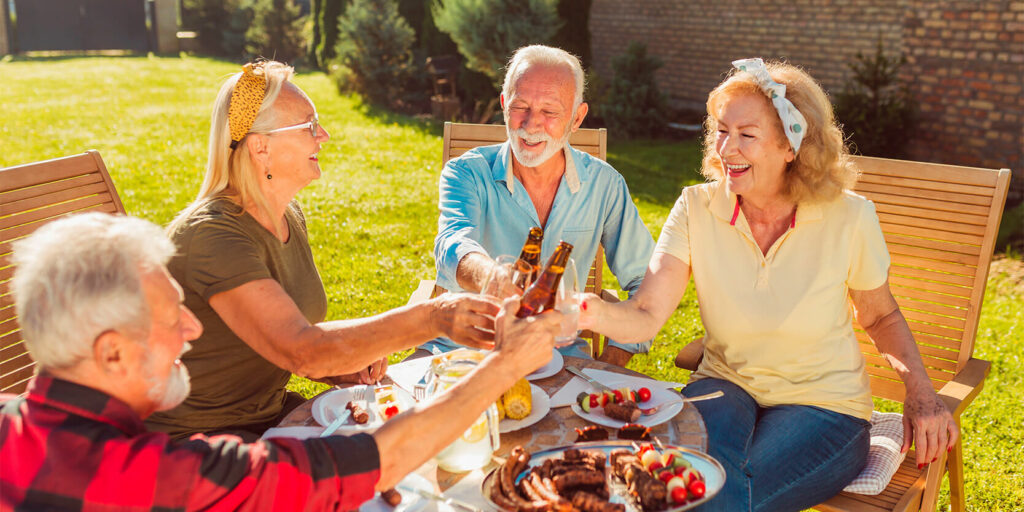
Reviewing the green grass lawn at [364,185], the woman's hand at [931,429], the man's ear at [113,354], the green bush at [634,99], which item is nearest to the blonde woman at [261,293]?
the man's ear at [113,354]

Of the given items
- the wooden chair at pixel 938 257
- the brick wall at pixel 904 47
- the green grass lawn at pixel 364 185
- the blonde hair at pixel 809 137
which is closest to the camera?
the blonde hair at pixel 809 137

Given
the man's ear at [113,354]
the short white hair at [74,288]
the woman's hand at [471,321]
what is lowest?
the woman's hand at [471,321]

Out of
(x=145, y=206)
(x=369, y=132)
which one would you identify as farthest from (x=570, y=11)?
(x=145, y=206)

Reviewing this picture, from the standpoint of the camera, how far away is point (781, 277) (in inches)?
119

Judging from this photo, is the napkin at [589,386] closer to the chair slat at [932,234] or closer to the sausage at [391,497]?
the sausage at [391,497]

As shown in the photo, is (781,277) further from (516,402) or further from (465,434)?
(465,434)

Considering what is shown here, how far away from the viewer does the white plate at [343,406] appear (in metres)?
2.29

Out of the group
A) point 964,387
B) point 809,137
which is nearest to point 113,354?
point 809,137

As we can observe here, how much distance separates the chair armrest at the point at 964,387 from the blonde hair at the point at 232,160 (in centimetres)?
247

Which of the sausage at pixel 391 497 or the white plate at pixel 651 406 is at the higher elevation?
the sausage at pixel 391 497

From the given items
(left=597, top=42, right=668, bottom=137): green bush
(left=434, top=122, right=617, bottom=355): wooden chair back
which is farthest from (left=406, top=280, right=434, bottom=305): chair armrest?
(left=597, top=42, right=668, bottom=137): green bush

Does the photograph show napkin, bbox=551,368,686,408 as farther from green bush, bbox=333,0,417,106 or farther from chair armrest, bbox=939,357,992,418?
green bush, bbox=333,0,417,106

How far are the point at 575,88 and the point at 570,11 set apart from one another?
10.1 metres

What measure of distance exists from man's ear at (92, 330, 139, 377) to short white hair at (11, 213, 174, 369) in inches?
0.5
